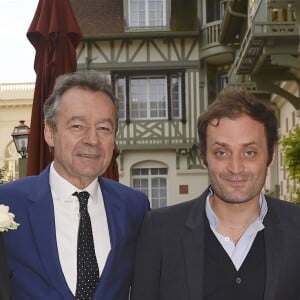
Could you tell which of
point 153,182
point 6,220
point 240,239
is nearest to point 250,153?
point 240,239

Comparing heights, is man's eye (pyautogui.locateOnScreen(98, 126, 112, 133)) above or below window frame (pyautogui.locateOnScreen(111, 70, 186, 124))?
below

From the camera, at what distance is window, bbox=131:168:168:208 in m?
23.7

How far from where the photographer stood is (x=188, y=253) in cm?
302

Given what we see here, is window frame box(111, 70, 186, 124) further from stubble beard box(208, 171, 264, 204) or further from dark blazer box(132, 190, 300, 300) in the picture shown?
stubble beard box(208, 171, 264, 204)

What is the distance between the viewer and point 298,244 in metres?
3.04

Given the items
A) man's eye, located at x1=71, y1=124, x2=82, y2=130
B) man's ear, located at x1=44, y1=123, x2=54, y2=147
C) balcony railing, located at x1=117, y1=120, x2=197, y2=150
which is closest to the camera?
man's eye, located at x1=71, y1=124, x2=82, y2=130

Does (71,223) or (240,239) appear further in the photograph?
(71,223)

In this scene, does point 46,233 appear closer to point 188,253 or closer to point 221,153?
point 188,253

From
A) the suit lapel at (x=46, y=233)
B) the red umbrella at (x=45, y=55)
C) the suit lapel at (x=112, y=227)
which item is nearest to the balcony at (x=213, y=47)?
the red umbrella at (x=45, y=55)

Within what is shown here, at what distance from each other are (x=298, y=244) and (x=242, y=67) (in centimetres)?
1226

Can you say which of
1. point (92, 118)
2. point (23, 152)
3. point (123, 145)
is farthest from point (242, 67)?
point (92, 118)

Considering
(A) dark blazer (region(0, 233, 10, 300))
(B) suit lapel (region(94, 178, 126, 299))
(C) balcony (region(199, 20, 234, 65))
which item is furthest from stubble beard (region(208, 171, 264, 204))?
(C) balcony (region(199, 20, 234, 65))

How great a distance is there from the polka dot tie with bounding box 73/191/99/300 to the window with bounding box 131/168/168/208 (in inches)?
803

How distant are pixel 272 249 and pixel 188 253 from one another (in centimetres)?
36
